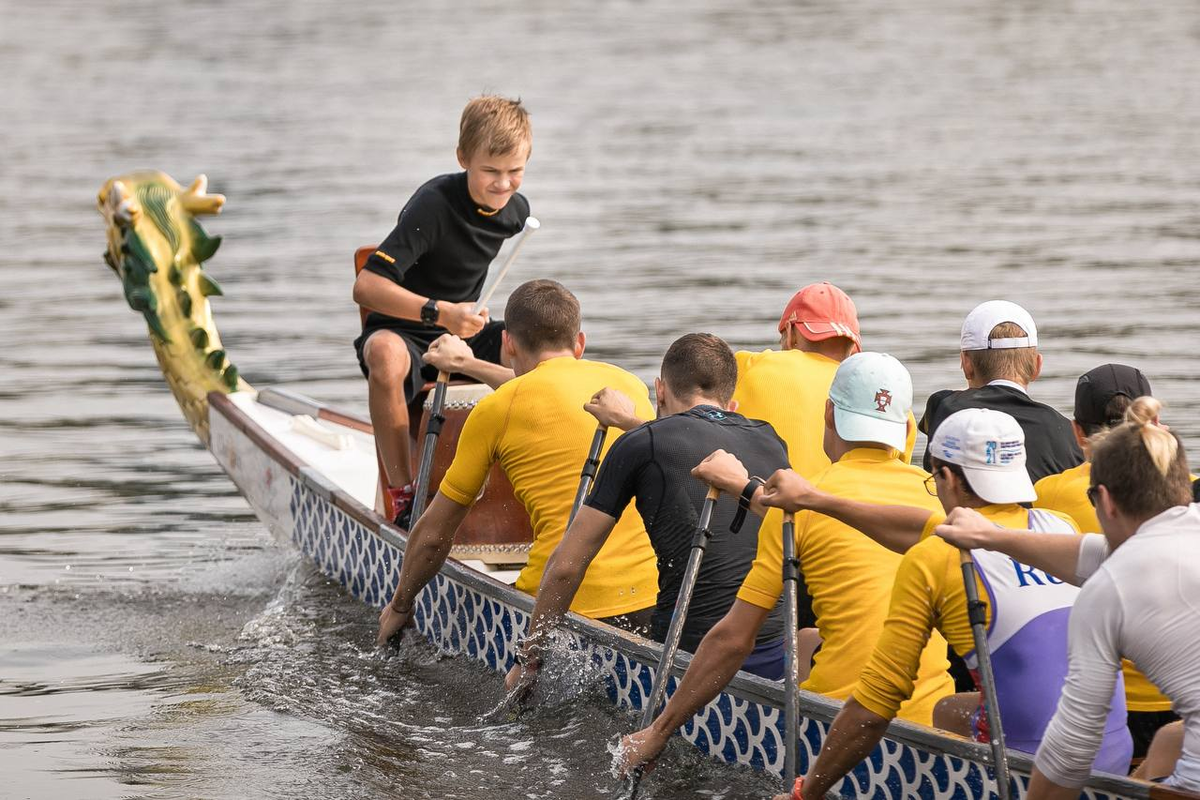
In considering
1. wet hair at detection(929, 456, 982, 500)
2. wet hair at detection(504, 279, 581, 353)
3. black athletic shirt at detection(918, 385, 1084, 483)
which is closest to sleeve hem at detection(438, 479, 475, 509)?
wet hair at detection(504, 279, 581, 353)

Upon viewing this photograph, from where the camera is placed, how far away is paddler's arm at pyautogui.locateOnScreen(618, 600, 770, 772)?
5.95 m

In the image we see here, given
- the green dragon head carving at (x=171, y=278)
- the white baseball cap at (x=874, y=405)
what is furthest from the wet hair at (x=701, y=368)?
the green dragon head carving at (x=171, y=278)

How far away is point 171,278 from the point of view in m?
12.2

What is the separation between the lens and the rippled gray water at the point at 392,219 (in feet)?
27.3

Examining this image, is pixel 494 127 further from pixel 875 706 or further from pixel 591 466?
pixel 875 706

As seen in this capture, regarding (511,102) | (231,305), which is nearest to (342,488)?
(511,102)

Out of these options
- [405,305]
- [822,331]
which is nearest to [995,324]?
[822,331]

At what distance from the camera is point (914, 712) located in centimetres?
596

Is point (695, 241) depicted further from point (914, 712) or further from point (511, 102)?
point (914, 712)

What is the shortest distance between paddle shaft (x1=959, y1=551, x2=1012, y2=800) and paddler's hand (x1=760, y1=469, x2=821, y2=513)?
654 mm

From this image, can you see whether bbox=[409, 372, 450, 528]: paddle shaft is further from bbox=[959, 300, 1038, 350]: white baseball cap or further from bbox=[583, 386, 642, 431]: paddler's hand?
bbox=[959, 300, 1038, 350]: white baseball cap

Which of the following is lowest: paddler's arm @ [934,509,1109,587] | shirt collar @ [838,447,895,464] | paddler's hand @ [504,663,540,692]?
paddler's hand @ [504,663,540,692]

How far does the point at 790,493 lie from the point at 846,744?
0.82m

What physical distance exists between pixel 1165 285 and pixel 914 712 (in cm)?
1401
